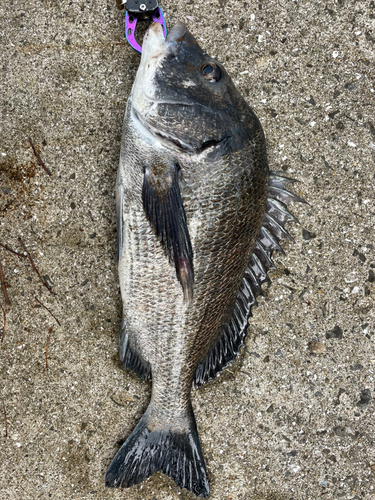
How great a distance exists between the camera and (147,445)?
6.72 ft

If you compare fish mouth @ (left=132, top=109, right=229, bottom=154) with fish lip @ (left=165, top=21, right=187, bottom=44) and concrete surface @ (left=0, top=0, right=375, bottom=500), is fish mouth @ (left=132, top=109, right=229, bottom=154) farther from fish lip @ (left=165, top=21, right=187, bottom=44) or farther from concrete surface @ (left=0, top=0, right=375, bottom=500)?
concrete surface @ (left=0, top=0, right=375, bottom=500)

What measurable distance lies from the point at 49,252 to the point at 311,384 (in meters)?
1.73

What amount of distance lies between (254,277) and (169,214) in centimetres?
65

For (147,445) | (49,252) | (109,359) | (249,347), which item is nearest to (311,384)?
(249,347)

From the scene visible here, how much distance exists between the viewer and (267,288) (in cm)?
229

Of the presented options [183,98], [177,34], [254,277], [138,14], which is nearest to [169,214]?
[183,98]

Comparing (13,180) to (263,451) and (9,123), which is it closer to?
(9,123)

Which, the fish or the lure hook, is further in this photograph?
the lure hook

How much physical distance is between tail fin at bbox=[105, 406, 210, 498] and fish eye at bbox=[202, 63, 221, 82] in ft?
5.62

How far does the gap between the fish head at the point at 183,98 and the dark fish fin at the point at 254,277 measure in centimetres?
43

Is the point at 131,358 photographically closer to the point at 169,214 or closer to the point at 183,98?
the point at 169,214

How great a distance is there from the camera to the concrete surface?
7.11 feet

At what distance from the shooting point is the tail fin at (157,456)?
2041 mm

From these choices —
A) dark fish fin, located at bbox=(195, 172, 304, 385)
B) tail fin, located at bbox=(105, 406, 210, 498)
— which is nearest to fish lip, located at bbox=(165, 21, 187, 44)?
dark fish fin, located at bbox=(195, 172, 304, 385)
